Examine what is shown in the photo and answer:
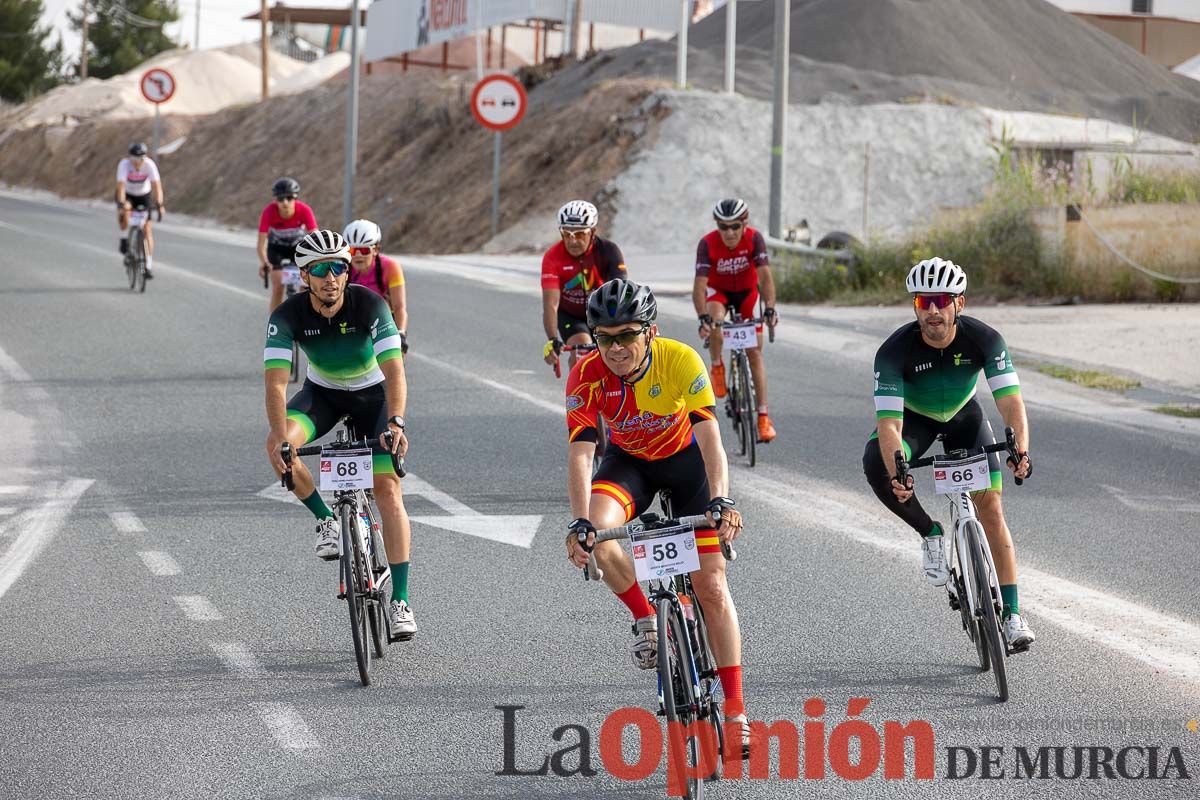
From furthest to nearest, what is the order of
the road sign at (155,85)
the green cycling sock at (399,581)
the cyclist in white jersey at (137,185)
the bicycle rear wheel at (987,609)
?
the road sign at (155,85) < the cyclist in white jersey at (137,185) < the green cycling sock at (399,581) < the bicycle rear wheel at (987,609)

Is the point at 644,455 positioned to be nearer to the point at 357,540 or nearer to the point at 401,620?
the point at 357,540

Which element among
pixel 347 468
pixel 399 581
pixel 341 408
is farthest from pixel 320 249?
pixel 399 581

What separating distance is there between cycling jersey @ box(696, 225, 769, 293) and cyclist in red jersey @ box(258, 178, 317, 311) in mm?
5028

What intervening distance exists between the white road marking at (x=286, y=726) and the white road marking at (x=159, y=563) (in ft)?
8.05

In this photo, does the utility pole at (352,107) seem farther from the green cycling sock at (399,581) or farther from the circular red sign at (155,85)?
the green cycling sock at (399,581)

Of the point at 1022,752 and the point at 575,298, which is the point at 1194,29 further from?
the point at 1022,752

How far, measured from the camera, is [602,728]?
6.25 meters

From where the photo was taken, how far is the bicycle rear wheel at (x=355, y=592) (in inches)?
269

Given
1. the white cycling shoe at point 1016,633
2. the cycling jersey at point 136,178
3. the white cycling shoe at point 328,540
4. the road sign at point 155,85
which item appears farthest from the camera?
the road sign at point 155,85

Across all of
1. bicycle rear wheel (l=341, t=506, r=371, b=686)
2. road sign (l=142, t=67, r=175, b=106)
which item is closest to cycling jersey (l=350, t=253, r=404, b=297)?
bicycle rear wheel (l=341, t=506, r=371, b=686)

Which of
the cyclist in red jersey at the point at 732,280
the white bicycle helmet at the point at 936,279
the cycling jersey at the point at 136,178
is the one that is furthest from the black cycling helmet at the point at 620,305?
the cycling jersey at the point at 136,178

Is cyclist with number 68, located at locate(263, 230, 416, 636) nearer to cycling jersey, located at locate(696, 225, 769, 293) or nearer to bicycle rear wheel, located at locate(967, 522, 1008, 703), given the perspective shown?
bicycle rear wheel, located at locate(967, 522, 1008, 703)

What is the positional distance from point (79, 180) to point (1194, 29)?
45.5 metres

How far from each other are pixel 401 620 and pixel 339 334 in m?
1.39
